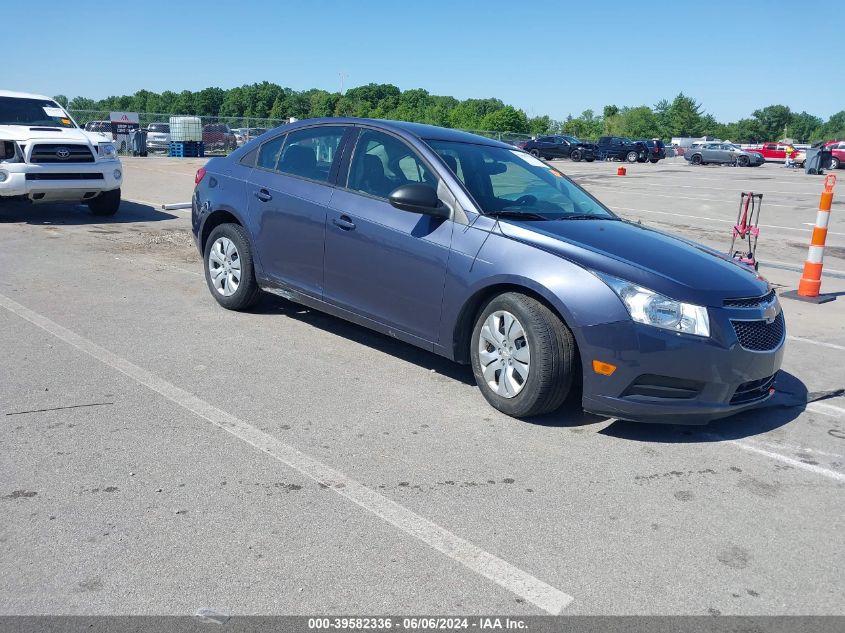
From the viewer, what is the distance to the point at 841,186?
2928cm

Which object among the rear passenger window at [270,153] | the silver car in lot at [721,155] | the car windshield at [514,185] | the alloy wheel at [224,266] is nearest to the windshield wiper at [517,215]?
the car windshield at [514,185]

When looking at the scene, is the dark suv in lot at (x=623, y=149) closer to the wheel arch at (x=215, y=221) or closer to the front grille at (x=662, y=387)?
the wheel arch at (x=215, y=221)

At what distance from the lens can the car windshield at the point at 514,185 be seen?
525 cm

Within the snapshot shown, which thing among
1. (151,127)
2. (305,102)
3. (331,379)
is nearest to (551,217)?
(331,379)

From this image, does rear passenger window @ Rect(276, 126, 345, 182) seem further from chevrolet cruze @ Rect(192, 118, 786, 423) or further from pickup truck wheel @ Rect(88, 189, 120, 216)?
pickup truck wheel @ Rect(88, 189, 120, 216)

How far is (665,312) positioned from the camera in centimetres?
427

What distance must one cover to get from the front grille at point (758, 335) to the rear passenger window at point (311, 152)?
121 inches

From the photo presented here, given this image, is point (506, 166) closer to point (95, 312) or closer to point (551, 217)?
point (551, 217)

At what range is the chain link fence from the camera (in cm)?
3809

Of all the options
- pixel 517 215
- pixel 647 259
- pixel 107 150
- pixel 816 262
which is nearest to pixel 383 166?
pixel 517 215

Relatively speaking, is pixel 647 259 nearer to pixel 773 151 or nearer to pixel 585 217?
pixel 585 217

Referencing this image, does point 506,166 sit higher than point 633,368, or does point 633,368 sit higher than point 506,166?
point 506,166

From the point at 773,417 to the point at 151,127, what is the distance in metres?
41.3

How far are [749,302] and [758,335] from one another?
19 cm
